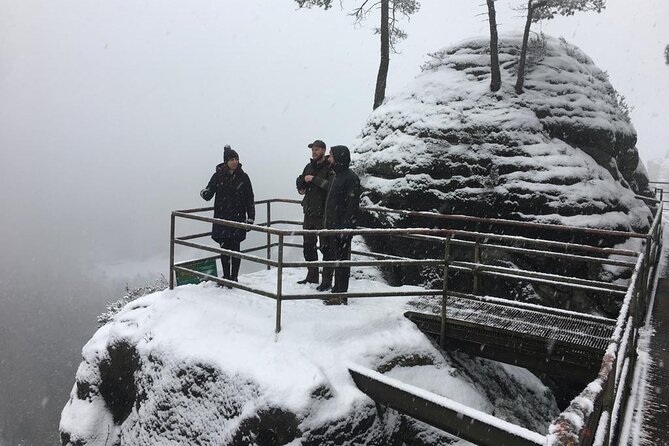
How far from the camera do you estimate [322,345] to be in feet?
18.5

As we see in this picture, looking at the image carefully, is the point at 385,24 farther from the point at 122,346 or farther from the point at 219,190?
the point at 122,346

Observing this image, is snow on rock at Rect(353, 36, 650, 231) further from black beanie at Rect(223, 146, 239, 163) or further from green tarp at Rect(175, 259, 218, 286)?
green tarp at Rect(175, 259, 218, 286)

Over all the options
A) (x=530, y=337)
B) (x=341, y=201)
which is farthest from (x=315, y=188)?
(x=530, y=337)

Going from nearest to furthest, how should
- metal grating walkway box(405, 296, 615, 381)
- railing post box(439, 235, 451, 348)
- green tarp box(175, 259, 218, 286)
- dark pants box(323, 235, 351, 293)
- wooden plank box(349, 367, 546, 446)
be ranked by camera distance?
wooden plank box(349, 367, 546, 446)
metal grating walkway box(405, 296, 615, 381)
railing post box(439, 235, 451, 348)
dark pants box(323, 235, 351, 293)
green tarp box(175, 259, 218, 286)

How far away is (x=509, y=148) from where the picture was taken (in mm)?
12047

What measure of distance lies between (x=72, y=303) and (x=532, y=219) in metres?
119

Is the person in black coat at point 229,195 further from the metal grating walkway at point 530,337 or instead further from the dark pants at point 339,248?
the metal grating walkway at point 530,337

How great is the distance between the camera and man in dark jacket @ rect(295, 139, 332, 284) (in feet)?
24.5

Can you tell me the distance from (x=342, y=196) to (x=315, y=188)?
0.76 m

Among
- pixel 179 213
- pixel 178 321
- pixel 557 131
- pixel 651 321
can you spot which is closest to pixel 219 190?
pixel 179 213

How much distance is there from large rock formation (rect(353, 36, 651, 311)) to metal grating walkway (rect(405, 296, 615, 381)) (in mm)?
3549

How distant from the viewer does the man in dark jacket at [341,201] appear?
7000mm

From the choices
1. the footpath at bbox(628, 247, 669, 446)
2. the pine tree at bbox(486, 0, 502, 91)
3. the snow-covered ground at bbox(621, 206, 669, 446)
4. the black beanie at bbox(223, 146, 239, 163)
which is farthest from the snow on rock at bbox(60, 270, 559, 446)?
the pine tree at bbox(486, 0, 502, 91)

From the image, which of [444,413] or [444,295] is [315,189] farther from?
[444,413]
